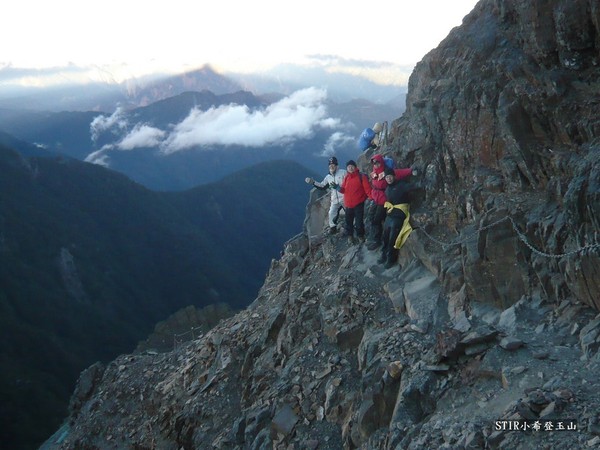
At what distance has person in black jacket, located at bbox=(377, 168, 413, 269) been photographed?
50.8 feet

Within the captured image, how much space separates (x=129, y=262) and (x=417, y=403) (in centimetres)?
A: 11086

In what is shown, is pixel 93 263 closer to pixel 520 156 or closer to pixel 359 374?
pixel 359 374

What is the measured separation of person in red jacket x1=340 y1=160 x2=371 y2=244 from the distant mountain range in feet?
174

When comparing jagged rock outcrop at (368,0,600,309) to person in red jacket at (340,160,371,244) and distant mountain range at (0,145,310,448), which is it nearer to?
person in red jacket at (340,160,371,244)

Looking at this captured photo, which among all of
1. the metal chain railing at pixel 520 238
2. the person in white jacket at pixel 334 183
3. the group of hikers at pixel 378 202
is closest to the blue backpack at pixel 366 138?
the person in white jacket at pixel 334 183

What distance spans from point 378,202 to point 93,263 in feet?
334

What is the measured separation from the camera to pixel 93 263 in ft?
349

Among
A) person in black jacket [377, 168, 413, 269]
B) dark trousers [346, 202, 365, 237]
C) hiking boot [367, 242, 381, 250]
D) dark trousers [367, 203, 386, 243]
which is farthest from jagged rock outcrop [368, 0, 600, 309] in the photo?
dark trousers [346, 202, 365, 237]

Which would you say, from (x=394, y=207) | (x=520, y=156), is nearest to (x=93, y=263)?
(x=394, y=207)

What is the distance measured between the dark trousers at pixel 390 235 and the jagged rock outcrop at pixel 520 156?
89cm

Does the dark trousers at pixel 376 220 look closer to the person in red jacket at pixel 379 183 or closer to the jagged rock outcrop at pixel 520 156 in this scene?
the person in red jacket at pixel 379 183

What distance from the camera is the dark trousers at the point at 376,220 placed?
16.5 m

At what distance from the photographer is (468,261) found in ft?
41.7

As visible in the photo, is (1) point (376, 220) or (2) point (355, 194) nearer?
(1) point (376, 220)
